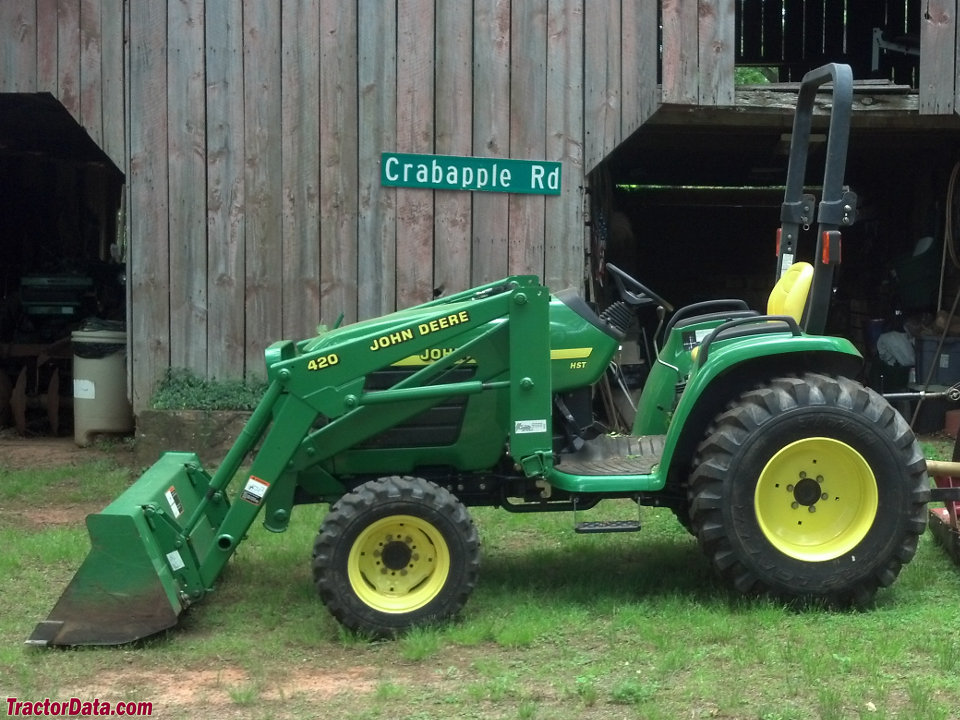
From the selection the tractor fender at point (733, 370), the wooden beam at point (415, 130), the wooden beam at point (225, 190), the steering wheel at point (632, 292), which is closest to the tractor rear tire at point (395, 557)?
the tractor fender at point (733, 370)

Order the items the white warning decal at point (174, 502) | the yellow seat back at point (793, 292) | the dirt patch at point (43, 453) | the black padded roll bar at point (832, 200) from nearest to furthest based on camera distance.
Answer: the black padded roll bar at point (832, 200) < the white warning decal at point (174, 502) < the yellow seat back at point (793, 292) < the dirt patch at point (43, 453)

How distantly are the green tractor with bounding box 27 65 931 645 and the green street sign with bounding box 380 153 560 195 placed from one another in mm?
3264

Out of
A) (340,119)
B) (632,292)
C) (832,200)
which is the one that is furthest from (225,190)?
(832,200)

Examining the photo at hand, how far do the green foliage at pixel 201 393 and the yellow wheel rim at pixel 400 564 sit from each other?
3.86m

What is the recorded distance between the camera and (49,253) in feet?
43.7

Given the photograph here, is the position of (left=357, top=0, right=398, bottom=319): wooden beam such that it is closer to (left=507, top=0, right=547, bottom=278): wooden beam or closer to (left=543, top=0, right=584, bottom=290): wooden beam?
(left=507, top=0, right=547, bottom=278): wooden beam

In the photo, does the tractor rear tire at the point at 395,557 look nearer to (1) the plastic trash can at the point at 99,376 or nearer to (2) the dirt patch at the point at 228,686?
(2) the dirt patch at the point at 228,686

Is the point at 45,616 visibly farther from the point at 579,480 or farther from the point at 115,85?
the point at 115,85

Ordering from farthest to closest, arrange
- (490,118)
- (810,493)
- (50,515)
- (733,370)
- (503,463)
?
1. (490,118)
2. (50,515)
3. (503,463)
4. (733,370)
5. (810,493)

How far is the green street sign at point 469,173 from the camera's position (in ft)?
27.4

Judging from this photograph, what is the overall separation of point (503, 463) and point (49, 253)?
9.61m

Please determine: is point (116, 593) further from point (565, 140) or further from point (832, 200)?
point (565, 140)

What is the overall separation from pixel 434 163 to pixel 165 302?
219cm

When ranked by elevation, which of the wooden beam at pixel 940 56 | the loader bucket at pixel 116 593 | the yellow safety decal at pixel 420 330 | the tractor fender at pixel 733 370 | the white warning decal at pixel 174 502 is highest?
the wooden beam at pixel 940 56
